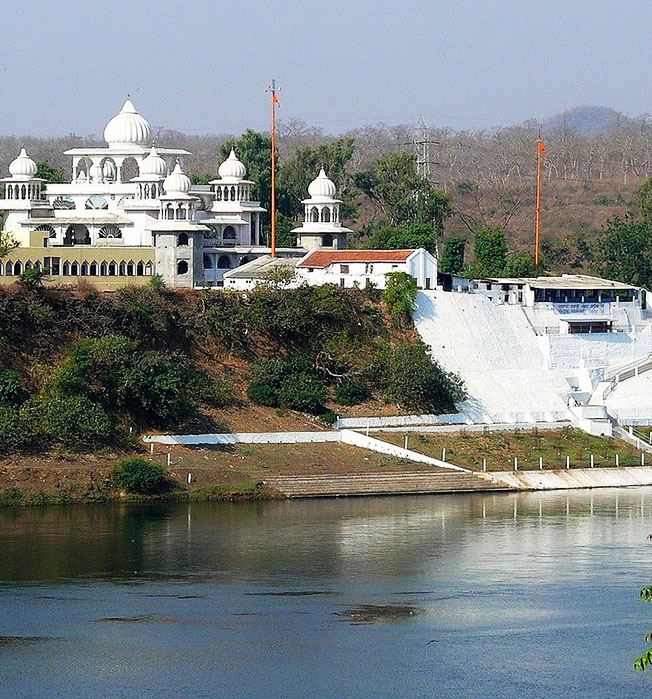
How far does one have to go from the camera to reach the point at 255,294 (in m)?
44.8

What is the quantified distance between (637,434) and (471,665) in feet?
66.6

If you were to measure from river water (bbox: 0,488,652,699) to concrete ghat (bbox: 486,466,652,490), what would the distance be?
6.86 ft

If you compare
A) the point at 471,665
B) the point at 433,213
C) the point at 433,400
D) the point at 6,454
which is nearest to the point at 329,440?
the point at 433,400

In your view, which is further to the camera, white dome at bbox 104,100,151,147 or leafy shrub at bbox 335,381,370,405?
white dome at bbox 104,100,151,147

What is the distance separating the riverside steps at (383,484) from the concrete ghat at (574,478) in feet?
1.37

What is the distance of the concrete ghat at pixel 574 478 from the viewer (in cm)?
3900

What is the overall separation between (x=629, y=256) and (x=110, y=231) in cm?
1768

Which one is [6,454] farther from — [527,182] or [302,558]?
[527,182]

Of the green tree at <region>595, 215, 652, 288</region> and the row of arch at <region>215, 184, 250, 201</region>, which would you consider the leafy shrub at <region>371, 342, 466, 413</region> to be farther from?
the green tree at <region>595, 215, 652, 288</region>

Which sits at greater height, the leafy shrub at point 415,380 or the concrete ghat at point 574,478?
the leafy shrub at point 415,380

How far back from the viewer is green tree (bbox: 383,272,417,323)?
4575 centimetres

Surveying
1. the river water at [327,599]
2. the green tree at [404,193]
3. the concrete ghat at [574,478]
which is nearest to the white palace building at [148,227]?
the green tree at [404,193]

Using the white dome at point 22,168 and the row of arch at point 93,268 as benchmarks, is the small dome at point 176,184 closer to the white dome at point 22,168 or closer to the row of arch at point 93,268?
the row of arch at point 93,268

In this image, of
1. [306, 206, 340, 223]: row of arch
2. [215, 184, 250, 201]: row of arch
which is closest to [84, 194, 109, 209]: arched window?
[215, 184, 250, 201]: row of arch
